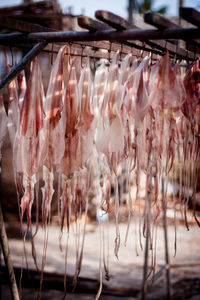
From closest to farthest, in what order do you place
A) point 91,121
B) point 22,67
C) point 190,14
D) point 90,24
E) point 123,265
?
point 190,14 → point 90,24 → point 22,67 → point 91,121 → point 123,265

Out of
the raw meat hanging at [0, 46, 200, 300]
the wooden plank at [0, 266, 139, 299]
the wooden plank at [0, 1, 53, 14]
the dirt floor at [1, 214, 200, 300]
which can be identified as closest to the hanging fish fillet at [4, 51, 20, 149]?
the raw meat hanging at [0, 46, 200, 300]

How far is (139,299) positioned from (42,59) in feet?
13.9

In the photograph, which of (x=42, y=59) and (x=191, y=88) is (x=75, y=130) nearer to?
(x=191, y=88)

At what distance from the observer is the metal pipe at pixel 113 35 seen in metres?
1.04

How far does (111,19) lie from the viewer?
1.04m

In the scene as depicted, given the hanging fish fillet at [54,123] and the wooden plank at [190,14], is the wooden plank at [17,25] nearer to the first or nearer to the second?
the hanging fish fillet at [54,123]

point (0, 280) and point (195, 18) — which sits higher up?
point (195, 18)

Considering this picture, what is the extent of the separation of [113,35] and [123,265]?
3823 mm

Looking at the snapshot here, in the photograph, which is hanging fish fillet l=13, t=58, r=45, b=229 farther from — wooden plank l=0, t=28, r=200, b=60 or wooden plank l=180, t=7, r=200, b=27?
wooden plank l=180, t=7, r=200, b=27

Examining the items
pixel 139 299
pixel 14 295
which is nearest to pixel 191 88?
pixel 14 295

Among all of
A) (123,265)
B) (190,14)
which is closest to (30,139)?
(190,14)

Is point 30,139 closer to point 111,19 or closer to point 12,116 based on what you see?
point 12,116

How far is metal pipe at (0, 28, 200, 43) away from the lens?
1.04m

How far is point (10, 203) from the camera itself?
589 cm
